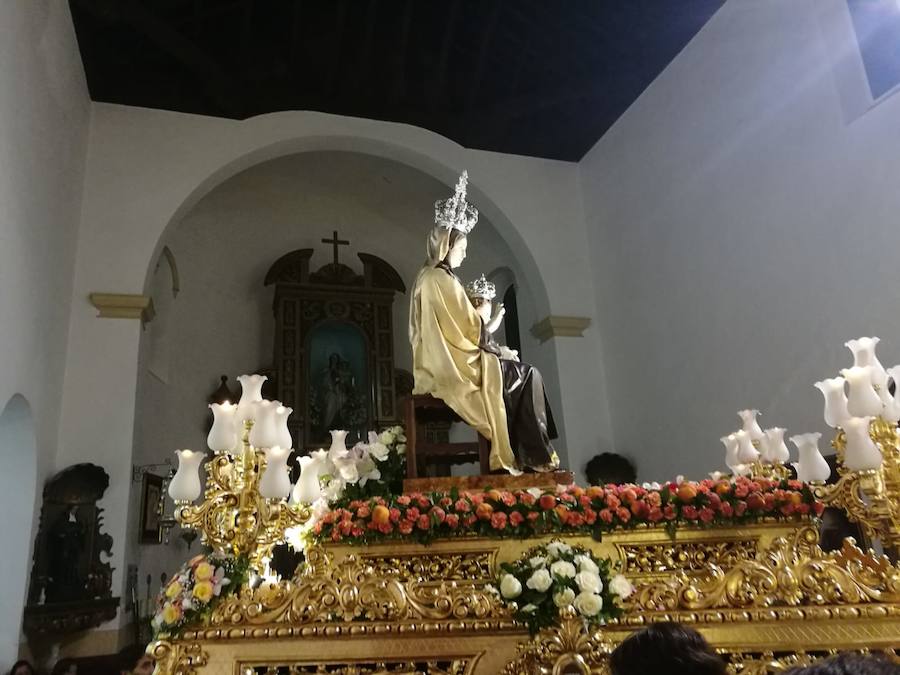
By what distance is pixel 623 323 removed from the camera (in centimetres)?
818

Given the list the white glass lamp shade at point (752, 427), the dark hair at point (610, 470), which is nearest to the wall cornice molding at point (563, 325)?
the dark hair at point (610, 470)

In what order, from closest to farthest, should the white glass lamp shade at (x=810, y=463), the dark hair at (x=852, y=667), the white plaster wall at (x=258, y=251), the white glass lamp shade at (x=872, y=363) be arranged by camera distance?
the dark hair at (x=852, y=667)
the white glass lamp shade at (x=872, y=363)
the white glass lamp shade at (x=810, y=463)
the white plaster wall at (x=258, y=251)

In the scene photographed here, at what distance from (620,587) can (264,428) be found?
6.24ft

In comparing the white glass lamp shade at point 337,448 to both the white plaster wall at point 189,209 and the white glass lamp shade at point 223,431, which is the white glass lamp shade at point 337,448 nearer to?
the white glass lamp shade at point 223,431

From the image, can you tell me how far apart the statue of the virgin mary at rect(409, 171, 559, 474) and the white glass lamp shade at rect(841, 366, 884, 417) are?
1.72 meters

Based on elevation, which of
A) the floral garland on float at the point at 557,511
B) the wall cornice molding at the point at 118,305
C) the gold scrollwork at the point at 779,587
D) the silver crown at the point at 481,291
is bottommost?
the gold scrollwork at the point at 779,587

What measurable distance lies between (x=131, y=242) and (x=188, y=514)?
500cm

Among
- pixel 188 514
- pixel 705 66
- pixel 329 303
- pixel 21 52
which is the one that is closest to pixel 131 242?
pixel 21 52

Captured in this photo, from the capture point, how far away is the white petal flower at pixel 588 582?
2.81 metres

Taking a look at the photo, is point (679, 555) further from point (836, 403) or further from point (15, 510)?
point (15, 510)

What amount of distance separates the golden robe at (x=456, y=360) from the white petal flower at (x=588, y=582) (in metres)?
1.35

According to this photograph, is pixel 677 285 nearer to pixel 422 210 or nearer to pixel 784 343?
pixel 784 343

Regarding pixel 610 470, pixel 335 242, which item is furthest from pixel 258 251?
pixel 610 470

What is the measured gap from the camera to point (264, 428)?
11.3 feet
